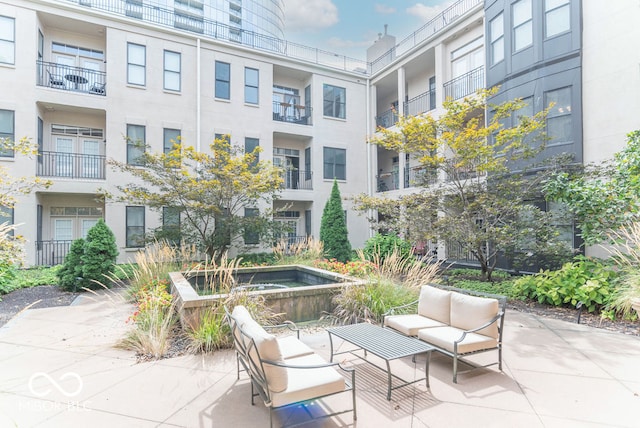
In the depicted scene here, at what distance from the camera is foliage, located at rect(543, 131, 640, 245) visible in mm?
6527

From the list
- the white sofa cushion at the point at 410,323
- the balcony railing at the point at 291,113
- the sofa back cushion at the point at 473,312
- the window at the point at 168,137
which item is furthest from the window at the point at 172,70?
the sofa back cushion at the point at 473,312

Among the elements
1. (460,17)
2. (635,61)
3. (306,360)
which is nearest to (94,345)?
(306,360)

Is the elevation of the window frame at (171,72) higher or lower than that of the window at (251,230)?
higher

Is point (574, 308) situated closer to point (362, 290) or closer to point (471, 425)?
point (362, 290)

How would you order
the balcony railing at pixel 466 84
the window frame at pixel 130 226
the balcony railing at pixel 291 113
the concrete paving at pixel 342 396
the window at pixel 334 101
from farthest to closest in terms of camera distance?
the window at pixel 334 101 → the balcony railing at pixel 291 113 → the window frame at pixel 130 226 → the balcony railing at pixel 466 84 → the concrete paving at pixel 342 396

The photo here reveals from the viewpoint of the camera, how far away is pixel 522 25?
1067 cm

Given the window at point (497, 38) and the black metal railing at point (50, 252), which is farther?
the black metal railing at point (50, 252)

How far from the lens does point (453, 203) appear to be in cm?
938

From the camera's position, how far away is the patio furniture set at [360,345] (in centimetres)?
263

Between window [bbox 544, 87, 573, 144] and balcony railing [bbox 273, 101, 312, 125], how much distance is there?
10242mm

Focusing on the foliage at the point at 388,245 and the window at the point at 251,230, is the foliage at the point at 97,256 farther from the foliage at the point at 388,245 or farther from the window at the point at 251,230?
the foliage at the point at 388,245

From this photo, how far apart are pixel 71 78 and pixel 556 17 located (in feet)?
54.9

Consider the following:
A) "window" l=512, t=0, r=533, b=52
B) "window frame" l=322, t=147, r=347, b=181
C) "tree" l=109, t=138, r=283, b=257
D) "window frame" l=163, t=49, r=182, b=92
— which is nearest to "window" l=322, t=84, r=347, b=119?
"window frame" l=322, t=147, r=347, b=181

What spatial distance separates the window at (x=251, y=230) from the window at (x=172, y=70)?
232 inches
